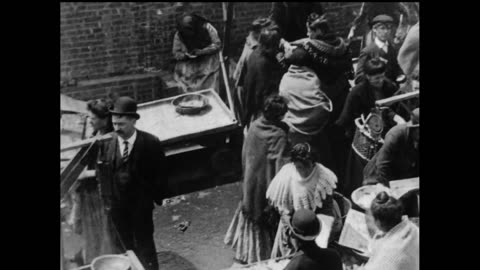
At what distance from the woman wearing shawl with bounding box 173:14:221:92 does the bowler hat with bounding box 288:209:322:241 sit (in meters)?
1.50

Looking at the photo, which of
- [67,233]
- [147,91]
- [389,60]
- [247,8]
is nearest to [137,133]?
[147,91]

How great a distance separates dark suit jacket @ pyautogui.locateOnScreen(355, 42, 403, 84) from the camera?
7480 mm

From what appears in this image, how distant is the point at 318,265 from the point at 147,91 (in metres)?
2.08

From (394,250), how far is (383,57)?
1.74m

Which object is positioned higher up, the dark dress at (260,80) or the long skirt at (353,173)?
the dark dress at (260,80)

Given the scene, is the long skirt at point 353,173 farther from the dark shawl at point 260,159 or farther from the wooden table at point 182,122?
the wooden table at point 182,122

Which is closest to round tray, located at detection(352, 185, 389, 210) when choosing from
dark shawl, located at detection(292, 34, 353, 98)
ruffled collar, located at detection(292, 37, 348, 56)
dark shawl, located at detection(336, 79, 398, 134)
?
dark shawl, located at detection(336, 79, 398, 134)

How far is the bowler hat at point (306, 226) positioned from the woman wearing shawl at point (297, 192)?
57 cm

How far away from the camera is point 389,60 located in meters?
7.58

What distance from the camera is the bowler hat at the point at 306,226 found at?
6332 millimetres

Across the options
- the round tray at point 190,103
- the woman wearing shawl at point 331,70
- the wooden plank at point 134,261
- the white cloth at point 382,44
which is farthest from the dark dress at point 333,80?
the wooden plank at point 134,261

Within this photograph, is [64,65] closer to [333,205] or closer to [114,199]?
[114,199]

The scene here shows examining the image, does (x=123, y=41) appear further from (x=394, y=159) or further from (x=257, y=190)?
(x=394, y=159)

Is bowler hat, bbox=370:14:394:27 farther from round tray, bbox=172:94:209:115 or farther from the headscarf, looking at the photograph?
round tray, bbox=172:94:209:115
